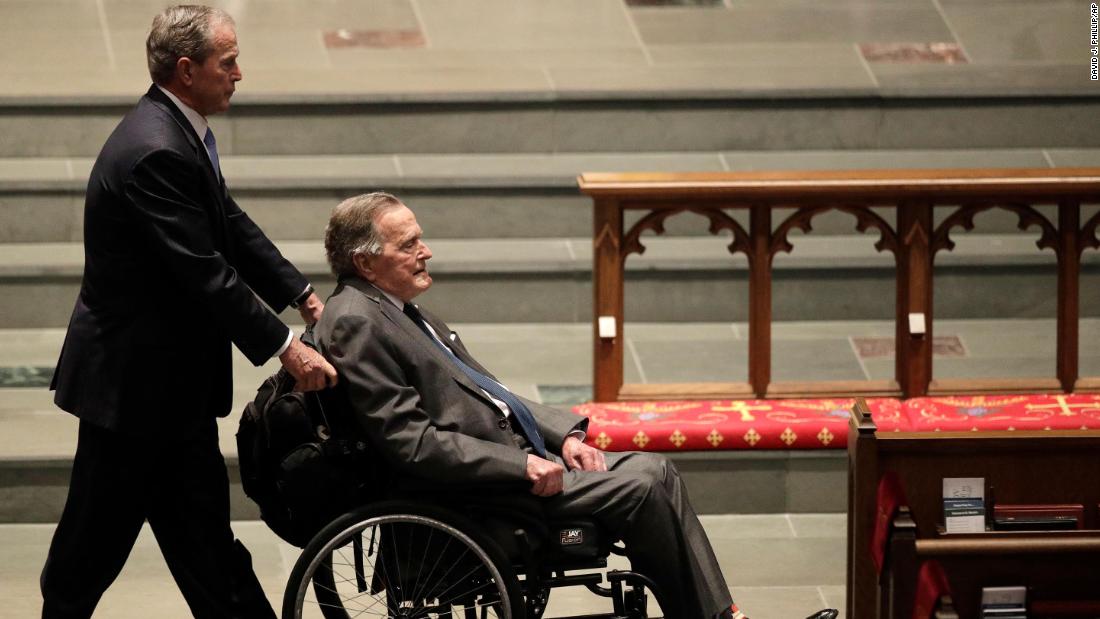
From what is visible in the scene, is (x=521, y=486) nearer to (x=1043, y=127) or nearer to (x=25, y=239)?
(x=25, y=239)

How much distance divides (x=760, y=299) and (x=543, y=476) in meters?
1.78

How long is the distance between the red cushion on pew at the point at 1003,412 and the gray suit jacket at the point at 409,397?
63.4 inches

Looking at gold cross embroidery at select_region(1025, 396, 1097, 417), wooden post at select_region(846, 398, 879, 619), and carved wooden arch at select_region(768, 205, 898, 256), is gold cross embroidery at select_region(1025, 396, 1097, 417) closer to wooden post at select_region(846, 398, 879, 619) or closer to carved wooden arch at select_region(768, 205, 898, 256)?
carved wooden arch at select_region(768, 205, 898, 256)

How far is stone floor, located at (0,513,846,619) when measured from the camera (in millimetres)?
4277

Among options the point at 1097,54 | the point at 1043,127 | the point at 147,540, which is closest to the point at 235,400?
the point at 147,540

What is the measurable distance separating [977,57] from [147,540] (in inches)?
161

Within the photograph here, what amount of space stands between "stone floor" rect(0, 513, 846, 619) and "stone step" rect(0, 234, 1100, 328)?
142 centimetres

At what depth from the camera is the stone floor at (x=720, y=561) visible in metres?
4.28

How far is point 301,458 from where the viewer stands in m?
3.37

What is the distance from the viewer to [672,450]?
4770mm

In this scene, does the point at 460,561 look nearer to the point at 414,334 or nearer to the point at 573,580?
the point at 573,580

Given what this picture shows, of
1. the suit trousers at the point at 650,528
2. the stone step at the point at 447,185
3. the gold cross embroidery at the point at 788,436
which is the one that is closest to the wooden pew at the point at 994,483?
the suit trousers at the point at 650,528

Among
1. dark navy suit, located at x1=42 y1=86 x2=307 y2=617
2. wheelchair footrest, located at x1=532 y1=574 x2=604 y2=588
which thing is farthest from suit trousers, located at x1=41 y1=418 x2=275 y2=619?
wheelchair footrest, located at x1=532 y1=574 x2=604 y2=588

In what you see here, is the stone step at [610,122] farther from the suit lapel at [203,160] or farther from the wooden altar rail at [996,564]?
the wooden altar rail at [996,564]
